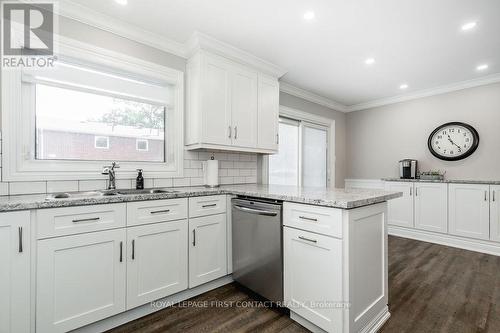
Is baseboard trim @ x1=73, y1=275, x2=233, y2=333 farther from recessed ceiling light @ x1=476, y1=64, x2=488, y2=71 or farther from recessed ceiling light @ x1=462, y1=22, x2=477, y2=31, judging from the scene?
recessed ceiling light @ x1=476, y1=64, x2=488, y2=71

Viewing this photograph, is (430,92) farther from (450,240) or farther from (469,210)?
(450,240)

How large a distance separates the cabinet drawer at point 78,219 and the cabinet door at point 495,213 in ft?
14.4

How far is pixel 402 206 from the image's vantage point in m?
3.90

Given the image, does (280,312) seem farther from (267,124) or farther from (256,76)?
(256,76)

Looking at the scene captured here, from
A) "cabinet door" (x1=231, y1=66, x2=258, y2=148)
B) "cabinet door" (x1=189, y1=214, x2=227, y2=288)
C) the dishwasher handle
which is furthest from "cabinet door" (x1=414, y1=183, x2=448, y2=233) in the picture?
"cabinet door" (x1=189, y1=214, x2=227, y2=288)

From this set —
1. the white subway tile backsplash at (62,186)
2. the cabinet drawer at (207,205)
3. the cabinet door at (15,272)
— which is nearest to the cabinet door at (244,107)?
the cabinet drawer at (207,205)

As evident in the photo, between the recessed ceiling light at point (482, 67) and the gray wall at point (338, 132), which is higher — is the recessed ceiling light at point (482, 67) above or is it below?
above

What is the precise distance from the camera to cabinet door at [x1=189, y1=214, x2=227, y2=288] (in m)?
2.03

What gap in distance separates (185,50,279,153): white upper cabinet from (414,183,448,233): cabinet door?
2.64 metres

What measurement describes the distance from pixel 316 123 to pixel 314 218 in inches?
120

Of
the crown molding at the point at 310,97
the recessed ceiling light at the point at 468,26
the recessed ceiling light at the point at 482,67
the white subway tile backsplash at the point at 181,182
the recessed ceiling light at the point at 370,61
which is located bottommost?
the white subway tile backsplash at the point at 181,182

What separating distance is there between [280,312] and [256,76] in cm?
247

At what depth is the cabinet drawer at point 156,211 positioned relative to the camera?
173 cm

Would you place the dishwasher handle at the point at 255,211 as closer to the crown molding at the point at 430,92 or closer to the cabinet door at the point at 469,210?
the cabinet door at the point at 469,210
